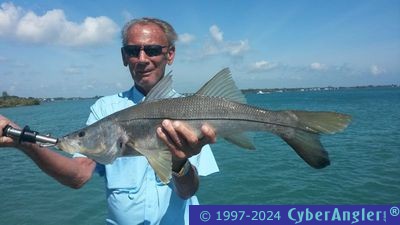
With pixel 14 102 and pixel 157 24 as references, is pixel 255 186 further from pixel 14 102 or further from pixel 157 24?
pixel 14 102

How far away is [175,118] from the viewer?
344cm

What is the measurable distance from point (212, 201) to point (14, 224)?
6762mm

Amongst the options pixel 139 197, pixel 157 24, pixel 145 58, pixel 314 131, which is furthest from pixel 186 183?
pixel 157 24

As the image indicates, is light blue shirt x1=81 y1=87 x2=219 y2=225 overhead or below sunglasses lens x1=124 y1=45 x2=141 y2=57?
below

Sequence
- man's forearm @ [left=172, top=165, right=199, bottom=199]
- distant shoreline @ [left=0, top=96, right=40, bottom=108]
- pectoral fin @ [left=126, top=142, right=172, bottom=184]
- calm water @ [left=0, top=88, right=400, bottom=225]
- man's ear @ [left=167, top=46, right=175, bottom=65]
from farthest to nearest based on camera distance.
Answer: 1. distant shoreline @ [left=0, top=96, right=40, bottom=108]
2. calm water @ [left=0, top=88, right=400, bottom=225]
3. man's ear @ [left=167, top=46, right=175, bottom=65]
4. man's forearm @ [left=172, top=165, right=199, bottom=199]
5. pectoral fin @ [left=126, top=142, right=172, bottom=184]

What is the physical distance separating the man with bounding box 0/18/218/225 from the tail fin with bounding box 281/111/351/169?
2.66 feet

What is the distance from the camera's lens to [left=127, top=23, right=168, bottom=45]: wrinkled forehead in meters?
4.30

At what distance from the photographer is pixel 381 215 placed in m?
4.86

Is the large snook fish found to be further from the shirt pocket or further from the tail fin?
the shirt pocket

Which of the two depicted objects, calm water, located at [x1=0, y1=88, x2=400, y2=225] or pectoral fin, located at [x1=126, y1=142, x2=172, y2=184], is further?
calm water, located at [x1=0, y1=88, x2=400, y2=225]

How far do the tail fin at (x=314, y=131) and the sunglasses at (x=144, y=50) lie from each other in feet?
6.13

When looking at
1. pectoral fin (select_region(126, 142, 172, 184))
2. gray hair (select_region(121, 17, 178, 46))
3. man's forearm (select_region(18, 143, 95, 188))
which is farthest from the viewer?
gray hair (select_region(121, 17, 178, 46))

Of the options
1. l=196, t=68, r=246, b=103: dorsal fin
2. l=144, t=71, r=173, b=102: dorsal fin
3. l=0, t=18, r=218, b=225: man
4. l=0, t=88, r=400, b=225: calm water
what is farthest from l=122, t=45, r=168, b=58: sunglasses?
l=0, t=88, r=400, b=225: calm water

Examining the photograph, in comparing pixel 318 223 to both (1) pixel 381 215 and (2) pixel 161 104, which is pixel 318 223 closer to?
(1) pixel 381 215
